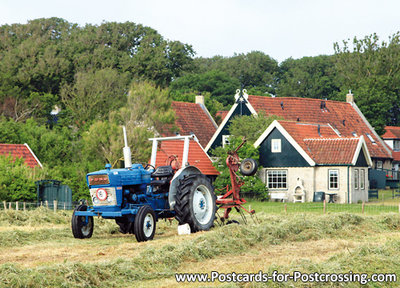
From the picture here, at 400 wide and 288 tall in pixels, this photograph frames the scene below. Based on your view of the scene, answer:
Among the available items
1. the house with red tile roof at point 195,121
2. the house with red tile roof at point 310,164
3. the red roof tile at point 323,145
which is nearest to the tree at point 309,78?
the house with red tile roof at point 195,121

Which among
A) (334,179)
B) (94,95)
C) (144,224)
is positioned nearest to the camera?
(144,224)

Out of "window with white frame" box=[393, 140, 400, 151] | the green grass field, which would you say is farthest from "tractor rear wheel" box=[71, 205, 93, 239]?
"window with white frame" box=[393, 140, 400, 151]

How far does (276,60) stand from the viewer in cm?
10288

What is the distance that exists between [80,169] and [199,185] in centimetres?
1868

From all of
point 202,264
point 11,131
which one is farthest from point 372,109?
point 202,264

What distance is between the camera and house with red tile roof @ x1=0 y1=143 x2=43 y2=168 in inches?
1437

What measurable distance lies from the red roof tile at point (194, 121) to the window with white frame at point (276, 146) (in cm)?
977

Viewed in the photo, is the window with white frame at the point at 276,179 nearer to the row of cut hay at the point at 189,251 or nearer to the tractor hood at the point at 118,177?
the row of cut hay at the point at 189,251

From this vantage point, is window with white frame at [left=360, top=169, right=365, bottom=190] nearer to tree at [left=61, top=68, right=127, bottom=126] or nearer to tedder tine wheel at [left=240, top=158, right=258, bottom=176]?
tree at [left=61, top=68, right=127, bottom=126]

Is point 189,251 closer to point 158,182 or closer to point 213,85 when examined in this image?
point 158,182

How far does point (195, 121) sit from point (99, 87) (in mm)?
7368

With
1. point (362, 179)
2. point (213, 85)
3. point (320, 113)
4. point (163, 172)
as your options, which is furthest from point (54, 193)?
point (213, 85)

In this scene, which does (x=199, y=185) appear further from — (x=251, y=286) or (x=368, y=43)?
(x=368, y=43)

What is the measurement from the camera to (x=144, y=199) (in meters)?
18.5
